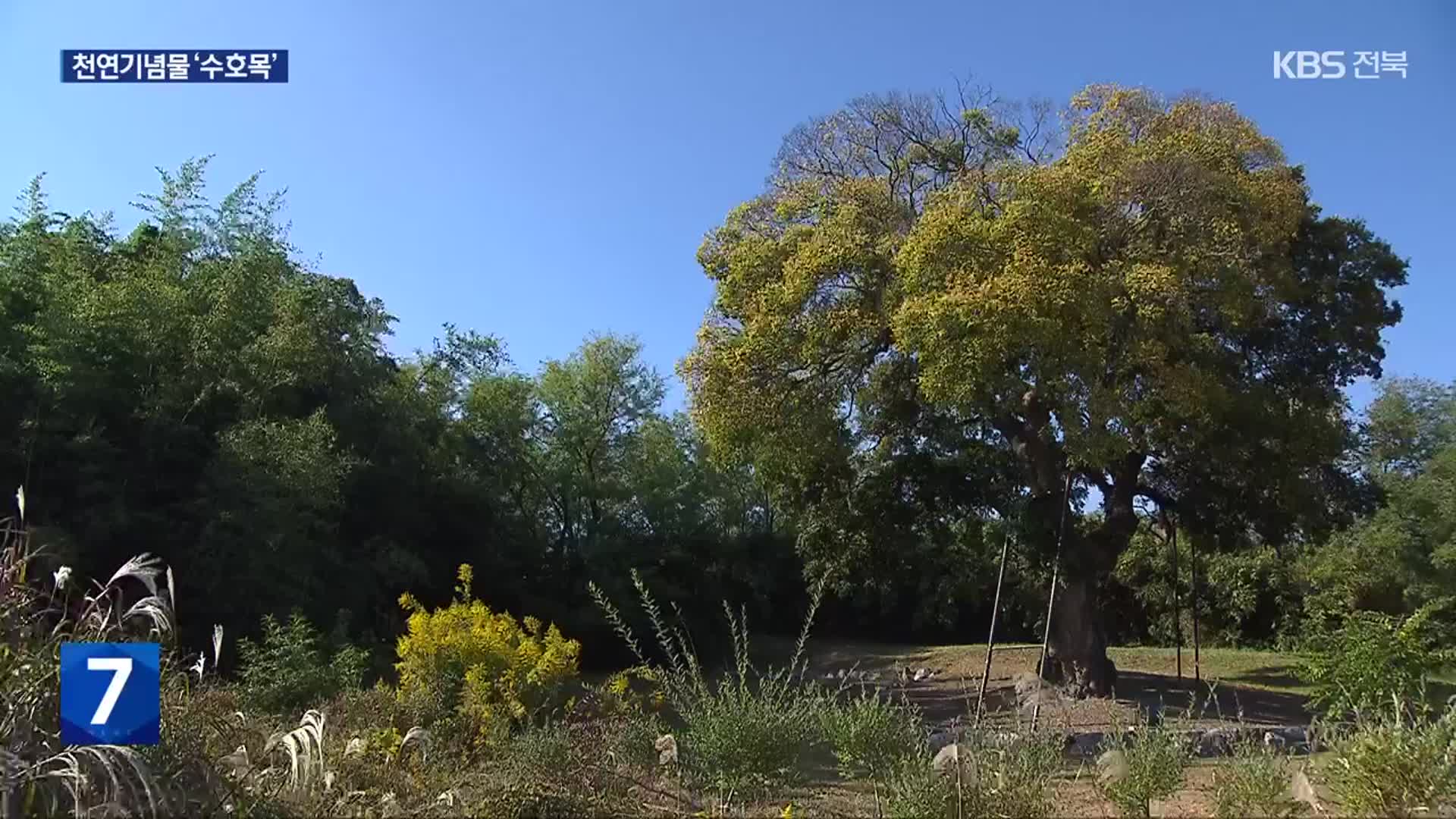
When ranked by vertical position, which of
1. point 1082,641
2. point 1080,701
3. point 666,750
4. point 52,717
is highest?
point 52,717

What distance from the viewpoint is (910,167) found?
12.0 m

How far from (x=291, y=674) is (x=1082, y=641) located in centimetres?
874

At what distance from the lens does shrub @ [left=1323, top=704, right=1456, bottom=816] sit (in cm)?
400

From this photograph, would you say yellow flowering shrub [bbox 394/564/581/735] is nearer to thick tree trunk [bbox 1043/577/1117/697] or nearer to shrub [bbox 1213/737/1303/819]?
shrub [bbox 1213/737/1303/819]

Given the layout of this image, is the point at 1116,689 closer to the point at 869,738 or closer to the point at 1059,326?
the point at 1059,326

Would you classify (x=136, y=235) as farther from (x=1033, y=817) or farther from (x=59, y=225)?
(x=1033, y=817)

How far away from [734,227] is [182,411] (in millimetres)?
6710

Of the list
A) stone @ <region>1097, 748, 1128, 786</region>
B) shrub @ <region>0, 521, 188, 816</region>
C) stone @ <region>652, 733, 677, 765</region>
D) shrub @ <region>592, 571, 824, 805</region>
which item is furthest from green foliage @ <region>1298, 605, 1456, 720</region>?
shrub @ <region>0, 521, 188, 816</region>

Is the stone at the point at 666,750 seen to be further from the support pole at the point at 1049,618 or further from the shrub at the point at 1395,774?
the shrub at the point at 1395,774

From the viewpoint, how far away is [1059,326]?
9531 millimetres

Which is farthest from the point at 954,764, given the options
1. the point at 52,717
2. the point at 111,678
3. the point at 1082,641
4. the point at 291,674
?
the point at 1082,641

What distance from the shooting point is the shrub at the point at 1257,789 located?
12.8 ft

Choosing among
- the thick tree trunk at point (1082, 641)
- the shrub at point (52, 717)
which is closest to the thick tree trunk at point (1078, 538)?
the thick tree trunk at point (1082, 641)
